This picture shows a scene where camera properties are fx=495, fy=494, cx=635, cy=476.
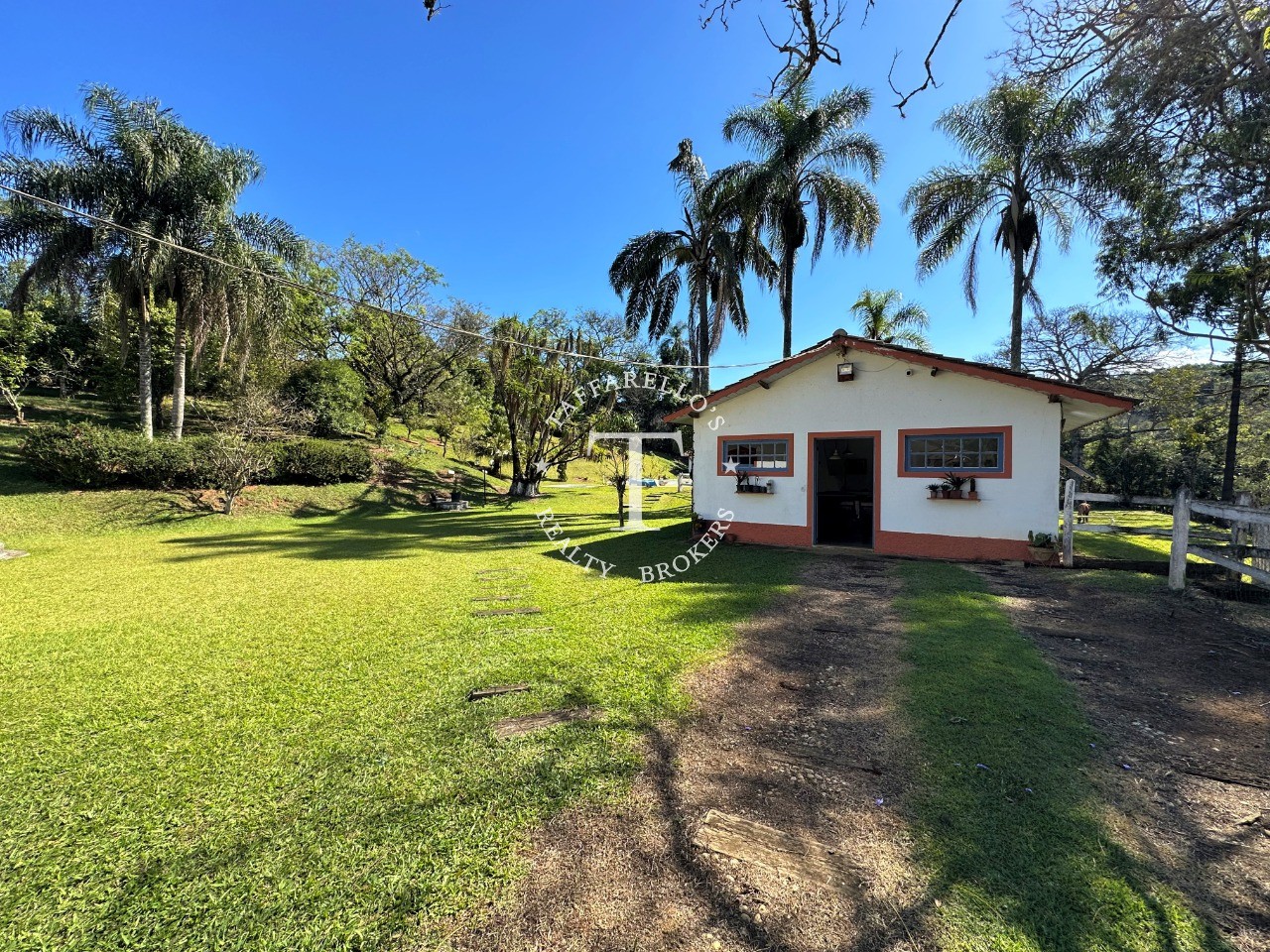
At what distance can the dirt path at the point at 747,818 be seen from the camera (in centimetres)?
172

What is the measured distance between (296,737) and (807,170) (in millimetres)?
15084

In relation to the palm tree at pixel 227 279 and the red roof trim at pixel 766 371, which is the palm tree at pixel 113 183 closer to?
the palm tree at pixel 227 279

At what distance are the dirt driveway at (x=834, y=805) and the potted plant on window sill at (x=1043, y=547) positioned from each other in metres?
3.00

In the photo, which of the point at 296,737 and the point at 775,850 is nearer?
the point at 775,850

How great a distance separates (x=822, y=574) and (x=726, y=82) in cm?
627

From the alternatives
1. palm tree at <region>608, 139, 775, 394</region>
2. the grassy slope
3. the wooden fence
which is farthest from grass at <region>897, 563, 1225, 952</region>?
palm tree at <region>608, 139, 775, 394</region>

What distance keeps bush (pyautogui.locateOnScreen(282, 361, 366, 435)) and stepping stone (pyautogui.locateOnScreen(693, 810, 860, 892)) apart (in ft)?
68.3

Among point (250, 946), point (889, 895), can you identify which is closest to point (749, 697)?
point (889, 895)

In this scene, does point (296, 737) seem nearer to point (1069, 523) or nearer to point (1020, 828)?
point (1020, 828)

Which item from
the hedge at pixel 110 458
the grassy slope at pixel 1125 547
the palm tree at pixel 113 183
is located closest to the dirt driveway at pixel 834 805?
the grassy slope at pixel 1125 547

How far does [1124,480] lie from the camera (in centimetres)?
2394

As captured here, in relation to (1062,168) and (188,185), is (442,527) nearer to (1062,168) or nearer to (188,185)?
(188,185)

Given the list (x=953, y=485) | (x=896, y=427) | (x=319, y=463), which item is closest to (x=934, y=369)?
Answer: (x=896, y=427)

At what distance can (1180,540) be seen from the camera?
6027mm
